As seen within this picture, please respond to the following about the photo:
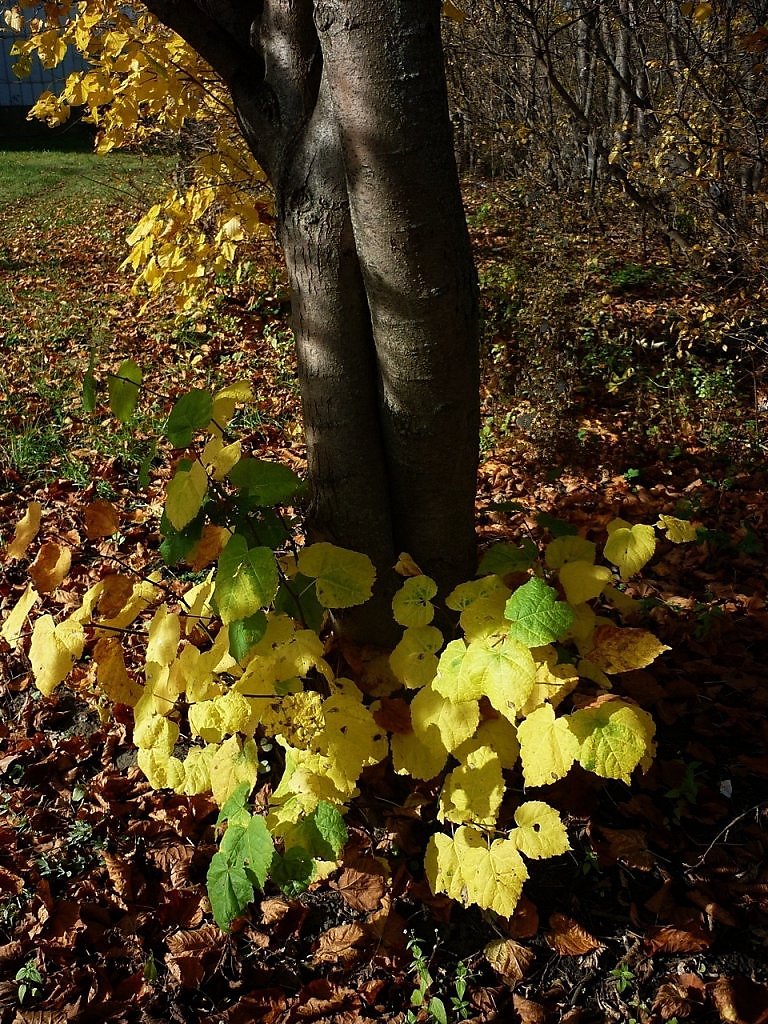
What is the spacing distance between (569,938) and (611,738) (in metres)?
0.74

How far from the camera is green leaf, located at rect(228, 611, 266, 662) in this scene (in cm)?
146

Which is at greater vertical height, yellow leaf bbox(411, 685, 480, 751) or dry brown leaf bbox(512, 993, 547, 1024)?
yellow leaf bbox(411, 685, 480, 751)

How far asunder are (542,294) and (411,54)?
130 inches

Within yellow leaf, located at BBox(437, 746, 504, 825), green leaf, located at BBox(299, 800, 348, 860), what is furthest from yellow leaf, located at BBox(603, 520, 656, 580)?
green leaf, located at BBox(299, 800, 348, 860)

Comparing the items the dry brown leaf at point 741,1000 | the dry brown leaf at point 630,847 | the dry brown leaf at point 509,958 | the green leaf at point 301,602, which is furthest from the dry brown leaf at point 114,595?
the dry brown leaf at point 741,1000

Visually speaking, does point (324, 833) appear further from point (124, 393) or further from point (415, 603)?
point (124, 393)

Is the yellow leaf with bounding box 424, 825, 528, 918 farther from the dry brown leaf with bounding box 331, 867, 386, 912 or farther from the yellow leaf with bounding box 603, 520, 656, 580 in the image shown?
the yellow leaf with bounding box 603, 520, 656, 580

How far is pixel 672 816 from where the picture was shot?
6.49 feet

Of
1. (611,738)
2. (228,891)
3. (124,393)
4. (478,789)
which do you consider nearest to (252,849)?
(228,891)

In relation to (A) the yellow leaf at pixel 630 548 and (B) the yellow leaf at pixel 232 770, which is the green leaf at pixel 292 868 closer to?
(B) the yellow leaf at pixel 232 770

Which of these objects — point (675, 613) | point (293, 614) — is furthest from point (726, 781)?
point (293, 614)

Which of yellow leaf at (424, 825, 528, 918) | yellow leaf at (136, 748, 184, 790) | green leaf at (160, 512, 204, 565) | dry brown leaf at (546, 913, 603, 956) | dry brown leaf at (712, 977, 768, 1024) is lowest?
dry brown leaf at (712, 977, 768, 1024)

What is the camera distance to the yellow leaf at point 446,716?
4.78ft

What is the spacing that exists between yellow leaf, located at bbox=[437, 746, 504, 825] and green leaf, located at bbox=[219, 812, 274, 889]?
15.6 inches
